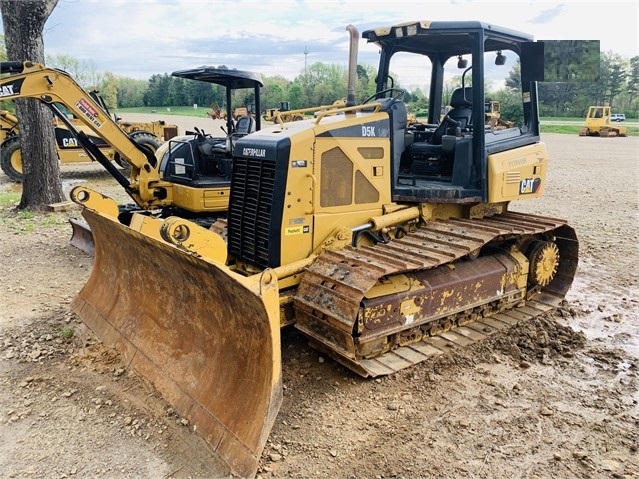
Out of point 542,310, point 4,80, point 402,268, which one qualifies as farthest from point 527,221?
point 4,80

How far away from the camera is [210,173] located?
355 inches

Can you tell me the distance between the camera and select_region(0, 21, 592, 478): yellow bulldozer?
3.85m

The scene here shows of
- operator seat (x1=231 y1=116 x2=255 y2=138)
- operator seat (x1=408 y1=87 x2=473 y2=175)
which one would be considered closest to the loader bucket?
operator seat (x1=408 y1=87 x2=473 y2=175)

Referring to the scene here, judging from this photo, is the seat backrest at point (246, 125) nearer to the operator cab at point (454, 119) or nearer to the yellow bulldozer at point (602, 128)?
the operator cab at point (454, 119)

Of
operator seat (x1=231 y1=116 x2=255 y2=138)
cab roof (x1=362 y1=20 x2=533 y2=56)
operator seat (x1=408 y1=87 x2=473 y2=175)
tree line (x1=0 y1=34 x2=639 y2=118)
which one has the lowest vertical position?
operator seat (x1=408 y1=87 x2=473 y2=175)

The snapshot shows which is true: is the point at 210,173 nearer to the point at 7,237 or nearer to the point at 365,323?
the point at 7,237

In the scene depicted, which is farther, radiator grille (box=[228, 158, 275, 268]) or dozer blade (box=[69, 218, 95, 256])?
dozer blade (box=[69, 218, 95, 256])

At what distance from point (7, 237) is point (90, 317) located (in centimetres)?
433

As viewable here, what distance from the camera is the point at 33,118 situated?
10.0m

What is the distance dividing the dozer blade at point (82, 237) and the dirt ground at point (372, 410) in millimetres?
1613

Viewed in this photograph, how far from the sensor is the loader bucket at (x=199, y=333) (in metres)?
3.51

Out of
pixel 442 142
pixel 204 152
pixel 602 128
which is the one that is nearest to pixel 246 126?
pixel 204 152

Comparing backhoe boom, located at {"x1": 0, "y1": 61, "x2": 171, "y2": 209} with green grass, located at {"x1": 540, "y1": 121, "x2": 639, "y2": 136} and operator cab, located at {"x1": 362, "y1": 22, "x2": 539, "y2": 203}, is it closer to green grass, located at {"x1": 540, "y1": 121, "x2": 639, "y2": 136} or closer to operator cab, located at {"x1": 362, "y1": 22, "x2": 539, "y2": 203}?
operator cab, located at {"x1": 362, "y1": 22, "x2": 539, "y2": 203}

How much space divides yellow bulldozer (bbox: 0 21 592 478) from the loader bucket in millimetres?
15
